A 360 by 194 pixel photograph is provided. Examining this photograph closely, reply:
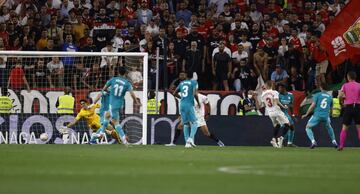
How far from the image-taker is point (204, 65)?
28.1 metres

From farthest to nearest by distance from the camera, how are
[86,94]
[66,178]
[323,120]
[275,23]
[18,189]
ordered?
[275,23] → [86,94] → [323,120] → [66,178] → [18,189]

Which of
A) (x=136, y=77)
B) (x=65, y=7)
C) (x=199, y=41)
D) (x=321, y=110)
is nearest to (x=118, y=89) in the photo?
(x=136, y=77)

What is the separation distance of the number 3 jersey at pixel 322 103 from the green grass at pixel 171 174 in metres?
7.59

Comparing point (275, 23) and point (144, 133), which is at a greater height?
point (275, 23)

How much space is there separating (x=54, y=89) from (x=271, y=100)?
6326 mm

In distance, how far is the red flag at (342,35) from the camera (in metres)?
28.0

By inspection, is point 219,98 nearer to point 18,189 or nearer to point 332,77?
point 332,77

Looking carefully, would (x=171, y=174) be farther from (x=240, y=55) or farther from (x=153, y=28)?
(x=153, y=28)

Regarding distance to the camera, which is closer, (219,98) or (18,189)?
(18,189)

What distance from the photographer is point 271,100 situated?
26.9 m

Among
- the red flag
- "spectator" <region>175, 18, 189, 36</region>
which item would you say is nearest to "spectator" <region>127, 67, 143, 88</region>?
"spectator" <region>175, 18, 189, 36</region>

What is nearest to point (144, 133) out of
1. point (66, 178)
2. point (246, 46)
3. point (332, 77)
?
point (246, 46)

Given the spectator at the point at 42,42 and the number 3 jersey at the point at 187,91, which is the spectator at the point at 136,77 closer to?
the number 3 jersey at the point at 187,91

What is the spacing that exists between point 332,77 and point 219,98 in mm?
3764
